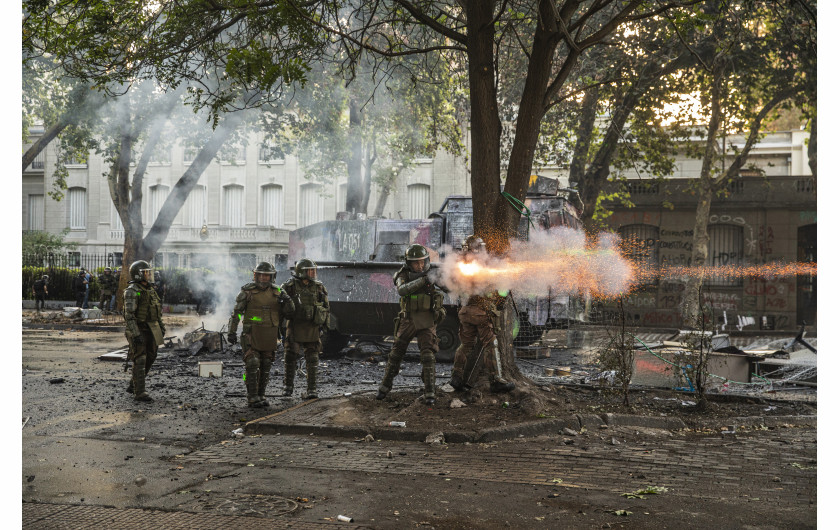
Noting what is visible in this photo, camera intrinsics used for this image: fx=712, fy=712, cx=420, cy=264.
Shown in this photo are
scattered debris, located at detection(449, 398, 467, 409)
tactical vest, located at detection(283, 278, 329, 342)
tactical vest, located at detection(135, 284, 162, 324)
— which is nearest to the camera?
scattered debris, located at detection(449, 398, 467, 409)

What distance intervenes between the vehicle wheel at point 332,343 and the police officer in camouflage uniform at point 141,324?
14.9 feet

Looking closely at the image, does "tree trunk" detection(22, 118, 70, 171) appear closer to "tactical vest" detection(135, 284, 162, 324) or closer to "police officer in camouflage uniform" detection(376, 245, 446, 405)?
"tactical vest" detection(135, 284, 162, 324)

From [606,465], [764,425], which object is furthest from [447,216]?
[606,465]

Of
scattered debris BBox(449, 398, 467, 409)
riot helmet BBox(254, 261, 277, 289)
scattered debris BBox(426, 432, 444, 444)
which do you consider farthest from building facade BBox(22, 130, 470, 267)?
scattered debris BBox(426, 432, 444, 444)

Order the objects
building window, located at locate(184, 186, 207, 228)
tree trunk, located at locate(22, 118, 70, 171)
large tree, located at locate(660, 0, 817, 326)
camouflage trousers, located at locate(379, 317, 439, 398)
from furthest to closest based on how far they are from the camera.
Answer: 1. building window, located at locate(184, 186, 207, 228)
2. tree trunk, located at locate(22, 118, 70, 171)
3. large tree, located at locate(660, 0, 817, 326)
4. camouflage trousers, located at locate(379, 317, 439, 398)

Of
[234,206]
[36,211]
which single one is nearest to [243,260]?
[234,206]

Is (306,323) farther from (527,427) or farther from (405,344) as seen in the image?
(527,427)

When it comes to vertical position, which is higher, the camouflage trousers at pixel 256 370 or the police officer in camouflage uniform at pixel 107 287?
the police officer in camouflage uniform at pixel 107 287

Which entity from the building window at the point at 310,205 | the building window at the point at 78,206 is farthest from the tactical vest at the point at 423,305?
the building window at the point at 310,205

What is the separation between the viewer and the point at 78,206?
27.9 metres

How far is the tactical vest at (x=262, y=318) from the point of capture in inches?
358

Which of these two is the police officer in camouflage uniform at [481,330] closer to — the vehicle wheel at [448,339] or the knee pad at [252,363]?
the knee pad at [252,363]

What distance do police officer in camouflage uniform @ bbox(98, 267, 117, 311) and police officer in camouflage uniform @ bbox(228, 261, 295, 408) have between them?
15.6 m

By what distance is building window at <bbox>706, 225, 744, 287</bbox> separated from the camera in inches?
974
